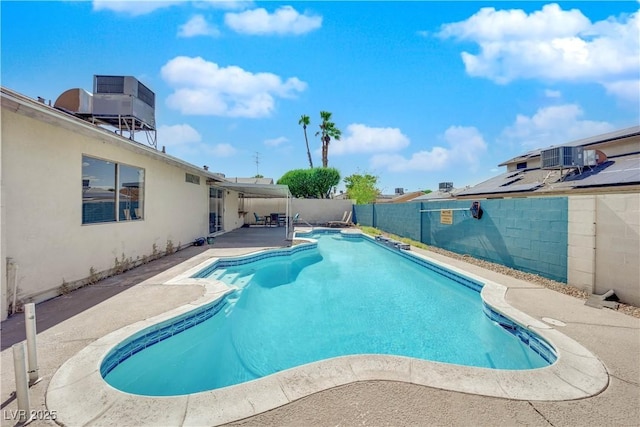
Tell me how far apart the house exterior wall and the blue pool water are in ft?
7.72

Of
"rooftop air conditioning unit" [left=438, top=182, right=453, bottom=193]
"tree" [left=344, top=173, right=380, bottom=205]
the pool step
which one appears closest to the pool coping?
the pool step

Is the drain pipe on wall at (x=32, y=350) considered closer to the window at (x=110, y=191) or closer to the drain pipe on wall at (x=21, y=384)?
the drain pipe on wall at (x=21, y=384)

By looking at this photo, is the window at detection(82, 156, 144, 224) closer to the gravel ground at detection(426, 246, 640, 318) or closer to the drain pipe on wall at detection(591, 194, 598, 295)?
the gravel ground at detection(426, 246, 640, 318)

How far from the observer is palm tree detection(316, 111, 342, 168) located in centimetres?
3191

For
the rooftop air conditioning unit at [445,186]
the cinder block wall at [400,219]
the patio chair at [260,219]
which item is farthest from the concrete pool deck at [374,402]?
the rooftop air conditioning unit at [445,186]

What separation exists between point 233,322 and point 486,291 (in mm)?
4772

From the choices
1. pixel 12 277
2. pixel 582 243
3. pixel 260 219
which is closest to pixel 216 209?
pixel 260 219

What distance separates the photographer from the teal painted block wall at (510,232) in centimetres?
597

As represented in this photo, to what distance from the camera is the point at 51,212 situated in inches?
189

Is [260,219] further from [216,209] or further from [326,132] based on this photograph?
[326,132]

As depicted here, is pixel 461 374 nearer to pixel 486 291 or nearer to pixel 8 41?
pixel 486 291

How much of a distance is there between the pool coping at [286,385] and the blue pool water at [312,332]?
0.36m

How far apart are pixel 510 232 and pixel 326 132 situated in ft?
88.0

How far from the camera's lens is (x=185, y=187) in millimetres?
10562
